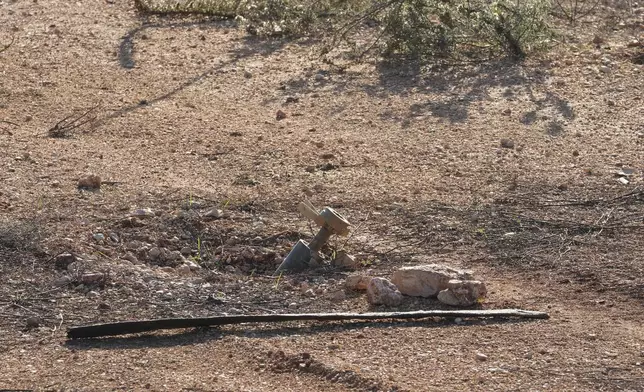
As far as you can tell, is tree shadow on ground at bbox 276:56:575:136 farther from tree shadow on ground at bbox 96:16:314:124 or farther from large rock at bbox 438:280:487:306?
large rock at bbox 438:280:487:306

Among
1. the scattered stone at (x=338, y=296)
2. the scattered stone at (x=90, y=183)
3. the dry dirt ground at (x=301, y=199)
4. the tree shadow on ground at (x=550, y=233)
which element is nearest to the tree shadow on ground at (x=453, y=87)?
the dry dirt ground at (x=301, y=199)

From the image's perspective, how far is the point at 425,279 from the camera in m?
5.22

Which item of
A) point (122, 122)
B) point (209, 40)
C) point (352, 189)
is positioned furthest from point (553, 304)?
point (209, 40)

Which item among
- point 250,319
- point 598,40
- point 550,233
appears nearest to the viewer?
point 250,319

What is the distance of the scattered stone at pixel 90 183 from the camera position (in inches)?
251

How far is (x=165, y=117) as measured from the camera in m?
7.69

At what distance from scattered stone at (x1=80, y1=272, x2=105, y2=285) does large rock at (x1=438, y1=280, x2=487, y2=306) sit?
1505 millimetres

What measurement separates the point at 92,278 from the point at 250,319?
0.85 meters

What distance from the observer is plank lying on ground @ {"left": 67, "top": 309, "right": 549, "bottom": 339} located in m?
4.89

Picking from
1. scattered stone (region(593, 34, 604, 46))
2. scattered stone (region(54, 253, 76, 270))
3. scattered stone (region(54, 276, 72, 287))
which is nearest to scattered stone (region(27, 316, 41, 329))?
scattered stone (region(54, 276, 72, 287))

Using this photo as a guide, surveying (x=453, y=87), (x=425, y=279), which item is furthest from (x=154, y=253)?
(x=453, y=87)

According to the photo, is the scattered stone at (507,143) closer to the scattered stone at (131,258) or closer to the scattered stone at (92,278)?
the scattered stone at (131,258)

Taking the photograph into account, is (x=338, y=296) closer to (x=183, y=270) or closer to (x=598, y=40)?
(x=183, y=270)

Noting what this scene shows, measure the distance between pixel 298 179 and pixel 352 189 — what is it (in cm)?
32
